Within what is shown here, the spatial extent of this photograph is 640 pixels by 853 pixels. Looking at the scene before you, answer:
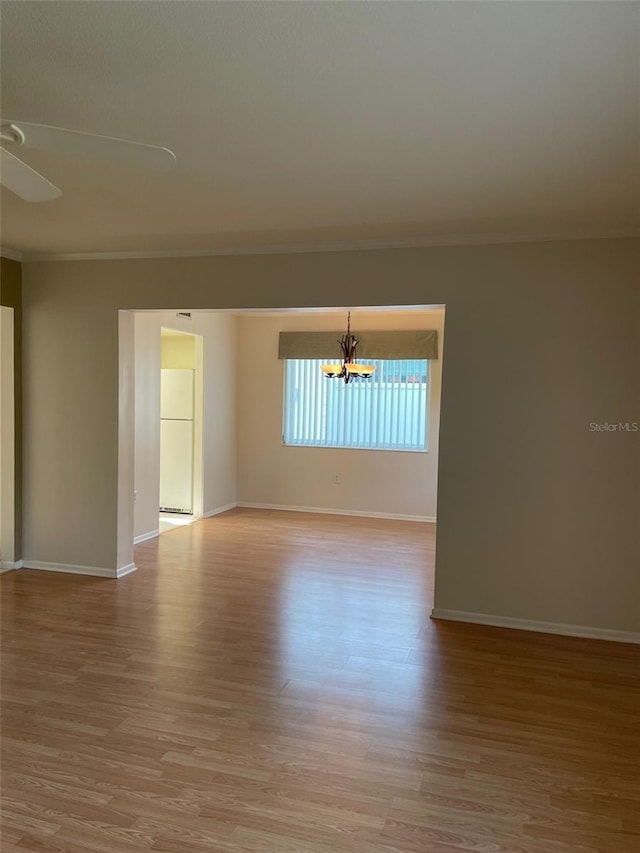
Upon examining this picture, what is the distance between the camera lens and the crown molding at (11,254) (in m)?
4.69

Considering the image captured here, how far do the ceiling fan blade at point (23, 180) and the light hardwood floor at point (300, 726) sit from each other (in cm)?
222

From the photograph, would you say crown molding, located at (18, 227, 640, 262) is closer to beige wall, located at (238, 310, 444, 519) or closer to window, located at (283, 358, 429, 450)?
beige wall, located at (238, 310, 444, 519)

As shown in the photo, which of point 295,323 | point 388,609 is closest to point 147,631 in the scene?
point 388,609

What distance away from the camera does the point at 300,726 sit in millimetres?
2707

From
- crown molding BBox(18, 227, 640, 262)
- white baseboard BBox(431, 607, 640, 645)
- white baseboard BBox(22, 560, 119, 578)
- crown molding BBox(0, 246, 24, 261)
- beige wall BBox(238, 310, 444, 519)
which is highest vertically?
crown molding BBox(0, 246, 24, 261)

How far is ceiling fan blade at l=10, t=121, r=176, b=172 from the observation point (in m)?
1.75

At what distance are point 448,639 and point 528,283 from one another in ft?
→ 7.58

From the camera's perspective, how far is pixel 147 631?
3.74 meters

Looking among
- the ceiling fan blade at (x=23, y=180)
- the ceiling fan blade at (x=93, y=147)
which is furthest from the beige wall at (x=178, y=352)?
the ceiling fan blade at (x=93, y=147)

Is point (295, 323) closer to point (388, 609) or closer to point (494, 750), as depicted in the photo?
point (388, 609)

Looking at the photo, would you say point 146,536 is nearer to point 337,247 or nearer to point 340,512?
point 340,512

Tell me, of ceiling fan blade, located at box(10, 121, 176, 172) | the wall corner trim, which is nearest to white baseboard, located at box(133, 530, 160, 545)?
the wall corner trim

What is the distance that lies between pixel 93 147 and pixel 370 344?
18.6 ft

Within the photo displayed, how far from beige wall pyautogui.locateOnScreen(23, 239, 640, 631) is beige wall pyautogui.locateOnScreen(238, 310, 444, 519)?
306 centimetres
